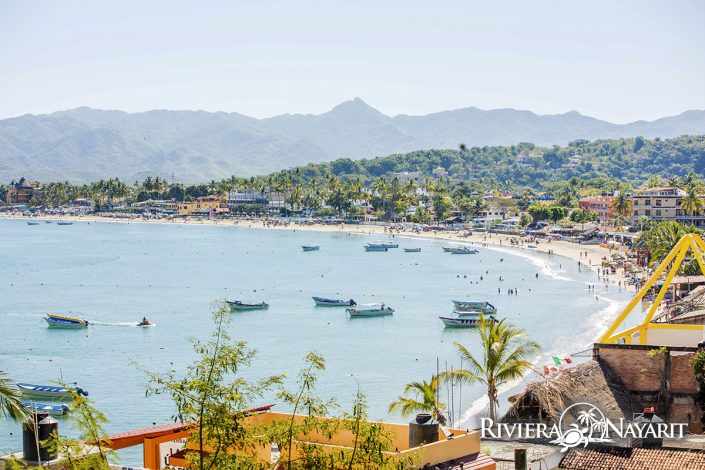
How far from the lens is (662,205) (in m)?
139

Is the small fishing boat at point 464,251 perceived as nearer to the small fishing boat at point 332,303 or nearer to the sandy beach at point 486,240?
the sandy beach at point 486,240

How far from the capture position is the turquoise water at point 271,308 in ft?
177

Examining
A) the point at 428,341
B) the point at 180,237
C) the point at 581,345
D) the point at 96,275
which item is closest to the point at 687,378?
the point at 581,345

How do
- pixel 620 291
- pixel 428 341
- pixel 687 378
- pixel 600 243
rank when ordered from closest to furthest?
1. pixel 687 378
2. pixel 428 341
3. pixel 620 291
4. pixel 600 243

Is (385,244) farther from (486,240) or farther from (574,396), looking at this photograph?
(574,396)

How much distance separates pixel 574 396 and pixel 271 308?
5999cm

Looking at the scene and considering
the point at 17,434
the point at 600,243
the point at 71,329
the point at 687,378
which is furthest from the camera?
the point at 600,243

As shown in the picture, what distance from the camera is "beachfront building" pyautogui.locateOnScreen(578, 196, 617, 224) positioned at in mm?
160712

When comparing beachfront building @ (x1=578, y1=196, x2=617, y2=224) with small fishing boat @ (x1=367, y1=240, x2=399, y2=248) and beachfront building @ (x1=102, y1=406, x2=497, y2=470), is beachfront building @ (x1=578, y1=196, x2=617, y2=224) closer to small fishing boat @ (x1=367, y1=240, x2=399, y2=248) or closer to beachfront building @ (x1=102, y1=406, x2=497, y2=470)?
small fishing boat @ (x1=367, y1=240, x2=399, y2=248)

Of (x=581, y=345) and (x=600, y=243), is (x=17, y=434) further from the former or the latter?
(x=600, y=243)

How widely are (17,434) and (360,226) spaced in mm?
141349

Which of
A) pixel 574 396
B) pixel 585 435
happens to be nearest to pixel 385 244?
pixel 574 396

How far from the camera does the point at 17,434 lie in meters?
42.0

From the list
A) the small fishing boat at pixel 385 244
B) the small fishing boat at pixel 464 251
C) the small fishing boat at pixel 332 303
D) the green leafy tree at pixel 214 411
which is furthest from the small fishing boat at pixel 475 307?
the green leafy tree at pixel 214 411
